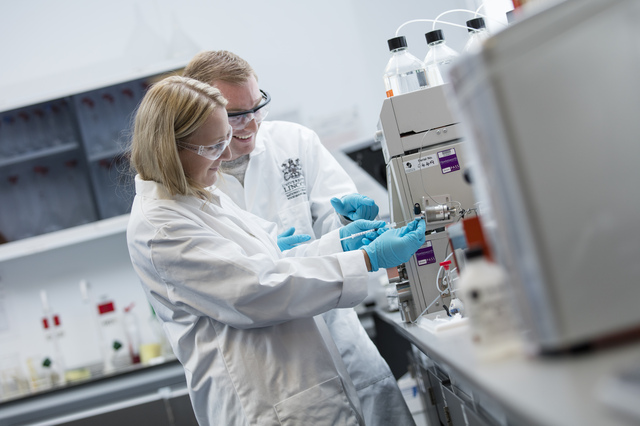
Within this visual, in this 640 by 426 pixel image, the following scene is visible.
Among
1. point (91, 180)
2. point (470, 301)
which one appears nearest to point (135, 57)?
point (91, 180)

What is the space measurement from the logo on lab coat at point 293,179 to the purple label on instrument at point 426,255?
71 cm

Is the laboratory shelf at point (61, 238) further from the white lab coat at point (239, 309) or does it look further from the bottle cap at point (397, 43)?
the bottle cap at point (397, 43)

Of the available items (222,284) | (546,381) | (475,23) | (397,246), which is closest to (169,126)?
(222,284)

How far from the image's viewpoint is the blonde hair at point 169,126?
147 centimetres

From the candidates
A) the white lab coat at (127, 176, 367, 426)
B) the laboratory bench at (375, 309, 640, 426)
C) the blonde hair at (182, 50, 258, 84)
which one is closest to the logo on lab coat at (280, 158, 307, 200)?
the blonde hair at (182, 50, 258, 84)

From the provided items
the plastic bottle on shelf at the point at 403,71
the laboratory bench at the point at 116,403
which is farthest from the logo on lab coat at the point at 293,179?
the laboratory bench at the point at 116,403

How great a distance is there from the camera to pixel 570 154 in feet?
2.42

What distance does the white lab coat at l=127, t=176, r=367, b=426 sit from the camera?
139 centimetres

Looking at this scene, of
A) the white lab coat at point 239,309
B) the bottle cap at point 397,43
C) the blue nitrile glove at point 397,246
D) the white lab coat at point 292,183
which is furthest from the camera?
the white lab coat at point 292,183

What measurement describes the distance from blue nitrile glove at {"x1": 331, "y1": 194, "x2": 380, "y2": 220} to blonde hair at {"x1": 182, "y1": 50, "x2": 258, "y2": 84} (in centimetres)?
51

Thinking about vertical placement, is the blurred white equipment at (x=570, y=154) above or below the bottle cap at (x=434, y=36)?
below

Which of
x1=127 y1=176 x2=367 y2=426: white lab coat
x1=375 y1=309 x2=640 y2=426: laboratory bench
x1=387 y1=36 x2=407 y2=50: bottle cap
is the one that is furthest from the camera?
x1=387 y1=36 x2=407 y2=50: bottle cap

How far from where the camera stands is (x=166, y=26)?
11.4 feet

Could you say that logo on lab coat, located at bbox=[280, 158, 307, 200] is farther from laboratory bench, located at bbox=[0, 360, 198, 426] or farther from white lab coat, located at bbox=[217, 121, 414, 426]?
laboratory bench, located at bbox=[0, 360, 198, 426]
